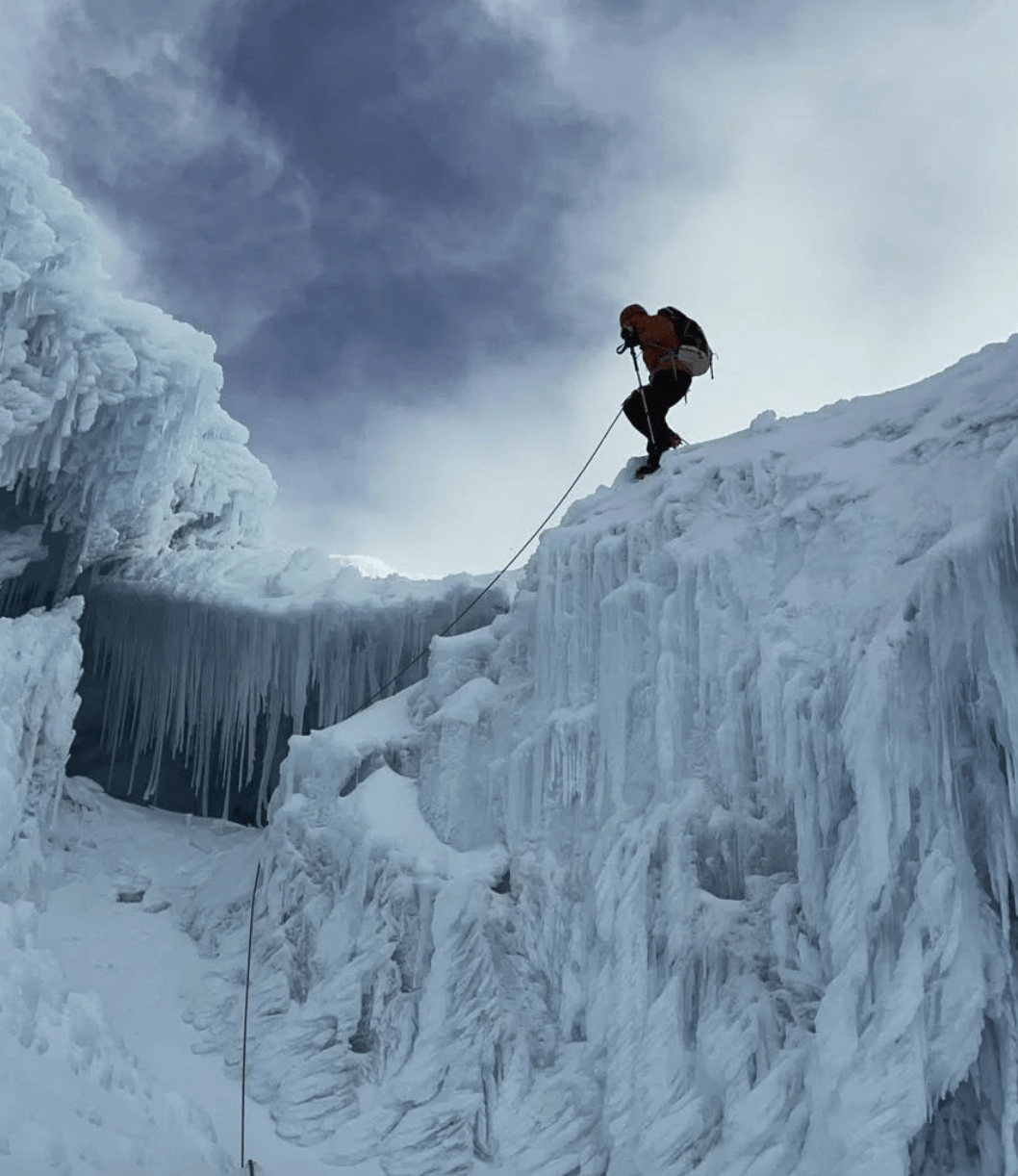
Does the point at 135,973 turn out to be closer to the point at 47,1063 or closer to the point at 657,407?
the point at 47,1063

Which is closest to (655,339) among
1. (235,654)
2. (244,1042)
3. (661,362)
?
(661,362)

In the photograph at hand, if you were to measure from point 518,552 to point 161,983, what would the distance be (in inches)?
347

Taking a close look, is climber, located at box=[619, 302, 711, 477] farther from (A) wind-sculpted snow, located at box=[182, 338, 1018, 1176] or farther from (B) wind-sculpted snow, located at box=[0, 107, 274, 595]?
(B) wind-sculpted snow, located at box=[0, 107, 274, 595]

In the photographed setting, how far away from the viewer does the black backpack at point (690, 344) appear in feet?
52.6

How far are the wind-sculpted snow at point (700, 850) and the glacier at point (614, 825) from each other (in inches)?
1.4

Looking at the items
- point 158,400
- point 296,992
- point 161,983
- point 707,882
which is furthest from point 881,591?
point 158,400

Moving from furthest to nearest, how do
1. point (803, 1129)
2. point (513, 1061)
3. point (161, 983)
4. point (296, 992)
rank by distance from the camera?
point (161, 983) → point (296, 992) → point (513, 1061) → point (803, 1129)

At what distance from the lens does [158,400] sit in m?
17.6

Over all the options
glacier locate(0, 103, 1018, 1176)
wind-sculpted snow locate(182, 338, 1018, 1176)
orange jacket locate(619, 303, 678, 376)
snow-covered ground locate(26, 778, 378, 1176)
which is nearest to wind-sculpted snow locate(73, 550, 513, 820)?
snow-covered ground locate(26, 778, 378, 1176)

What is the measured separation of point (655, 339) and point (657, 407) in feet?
3.59

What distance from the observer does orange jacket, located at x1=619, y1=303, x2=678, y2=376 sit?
16.0 m

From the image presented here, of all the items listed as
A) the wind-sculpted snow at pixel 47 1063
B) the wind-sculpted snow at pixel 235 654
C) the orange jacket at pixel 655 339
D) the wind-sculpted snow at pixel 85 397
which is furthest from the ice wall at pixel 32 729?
the orange jacket at pixel 655 339

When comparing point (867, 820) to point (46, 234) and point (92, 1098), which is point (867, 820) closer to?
point (92, 1098)

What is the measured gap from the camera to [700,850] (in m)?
10.9
